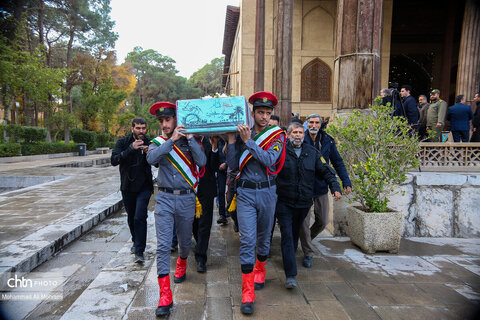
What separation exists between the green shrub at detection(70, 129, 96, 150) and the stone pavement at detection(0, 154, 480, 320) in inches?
998

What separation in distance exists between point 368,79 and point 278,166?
11.0 ft

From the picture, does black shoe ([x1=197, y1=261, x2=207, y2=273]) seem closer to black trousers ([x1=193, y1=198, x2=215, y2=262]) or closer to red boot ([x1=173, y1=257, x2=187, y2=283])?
black trousers ([x1=193, y1=198, x2=215, y2=262])

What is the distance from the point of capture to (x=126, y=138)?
4.56 metres

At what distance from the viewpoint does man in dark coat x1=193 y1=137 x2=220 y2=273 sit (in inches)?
157

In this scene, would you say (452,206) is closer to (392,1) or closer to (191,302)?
(191,302)

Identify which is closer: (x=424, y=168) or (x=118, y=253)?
(x=118, y=253)

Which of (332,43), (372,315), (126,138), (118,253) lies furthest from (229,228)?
(332,43)

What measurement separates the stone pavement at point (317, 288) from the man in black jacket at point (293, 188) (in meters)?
0.49

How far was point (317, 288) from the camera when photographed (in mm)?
3543

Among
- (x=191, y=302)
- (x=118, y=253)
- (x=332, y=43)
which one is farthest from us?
(x=332, y=43)

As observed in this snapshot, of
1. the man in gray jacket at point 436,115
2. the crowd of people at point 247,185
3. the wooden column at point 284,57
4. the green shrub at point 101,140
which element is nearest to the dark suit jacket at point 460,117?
the man in gray jacket at point 436,115

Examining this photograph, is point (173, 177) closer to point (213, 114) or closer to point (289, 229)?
point (213, 114)

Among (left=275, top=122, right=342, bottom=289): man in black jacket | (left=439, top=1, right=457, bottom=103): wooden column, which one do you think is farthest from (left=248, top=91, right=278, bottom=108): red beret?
(left=439, top=1, right=457, bottom=103): wooden column

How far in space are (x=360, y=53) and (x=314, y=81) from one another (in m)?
11.1
